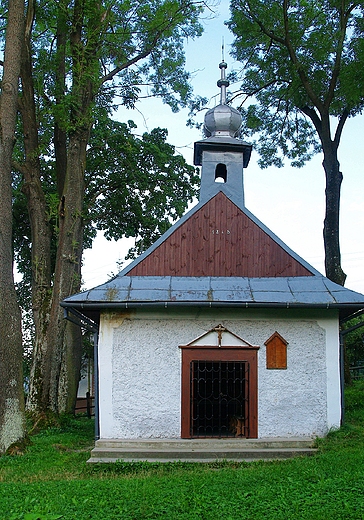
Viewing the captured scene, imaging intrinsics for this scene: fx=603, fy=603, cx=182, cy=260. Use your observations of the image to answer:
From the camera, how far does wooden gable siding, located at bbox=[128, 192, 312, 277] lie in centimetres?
1112

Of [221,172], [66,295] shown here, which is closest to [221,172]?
[221,172]

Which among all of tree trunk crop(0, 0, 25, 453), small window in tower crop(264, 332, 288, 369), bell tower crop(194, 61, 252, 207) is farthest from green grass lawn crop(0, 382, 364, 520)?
bell tower crop(194, 61, 252, 207)

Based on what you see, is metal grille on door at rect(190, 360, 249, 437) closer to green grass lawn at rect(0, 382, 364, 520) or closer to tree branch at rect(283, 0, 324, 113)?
green grass lawn at rect(0, 382, 364, 520)

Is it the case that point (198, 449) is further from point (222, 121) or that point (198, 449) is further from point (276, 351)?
point (222, 121)

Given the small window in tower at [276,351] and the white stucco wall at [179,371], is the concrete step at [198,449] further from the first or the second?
the small window in tower at [276,351]

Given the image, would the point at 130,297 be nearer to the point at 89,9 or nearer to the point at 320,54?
the point at 89,9

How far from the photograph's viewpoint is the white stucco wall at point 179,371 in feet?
33.9

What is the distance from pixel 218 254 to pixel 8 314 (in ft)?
12.8

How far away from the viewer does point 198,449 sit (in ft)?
31.8

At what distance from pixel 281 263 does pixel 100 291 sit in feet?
11.0

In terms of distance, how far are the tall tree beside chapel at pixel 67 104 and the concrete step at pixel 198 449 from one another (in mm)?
4460

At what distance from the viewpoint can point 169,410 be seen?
33.9 ft

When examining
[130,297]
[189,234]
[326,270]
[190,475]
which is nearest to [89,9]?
[189,234]

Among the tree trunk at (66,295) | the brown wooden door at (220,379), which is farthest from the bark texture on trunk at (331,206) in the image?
the tree trunk at (66,295)
